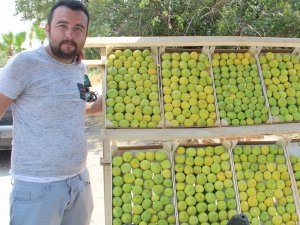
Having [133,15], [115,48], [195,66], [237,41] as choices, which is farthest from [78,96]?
[133,15]

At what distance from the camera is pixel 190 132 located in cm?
311

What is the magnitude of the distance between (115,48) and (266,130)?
1545mm

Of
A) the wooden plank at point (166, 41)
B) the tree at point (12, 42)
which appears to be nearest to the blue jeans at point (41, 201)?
the wooden plank at point (166, 41)

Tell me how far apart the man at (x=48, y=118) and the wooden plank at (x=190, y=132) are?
0.63 metres

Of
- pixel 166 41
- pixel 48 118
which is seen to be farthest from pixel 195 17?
pixel 48 118

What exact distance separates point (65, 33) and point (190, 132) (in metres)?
1.36

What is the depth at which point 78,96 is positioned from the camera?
95.3 inches

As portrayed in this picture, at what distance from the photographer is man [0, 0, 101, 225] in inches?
88.0

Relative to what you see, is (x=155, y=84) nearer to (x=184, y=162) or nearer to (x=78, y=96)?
(x=184, y=162)

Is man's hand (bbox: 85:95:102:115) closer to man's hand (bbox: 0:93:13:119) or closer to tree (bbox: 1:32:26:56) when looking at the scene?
man's hand (bbox: 0:93:13:119)

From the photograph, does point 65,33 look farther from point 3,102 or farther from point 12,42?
point 12,42

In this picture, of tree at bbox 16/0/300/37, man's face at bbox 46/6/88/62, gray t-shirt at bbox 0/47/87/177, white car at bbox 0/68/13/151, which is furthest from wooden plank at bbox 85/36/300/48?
tree at bbox 16/0/300/37

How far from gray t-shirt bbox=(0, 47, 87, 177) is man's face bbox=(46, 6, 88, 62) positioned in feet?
0.24

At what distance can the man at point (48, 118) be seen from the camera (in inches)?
88.0
